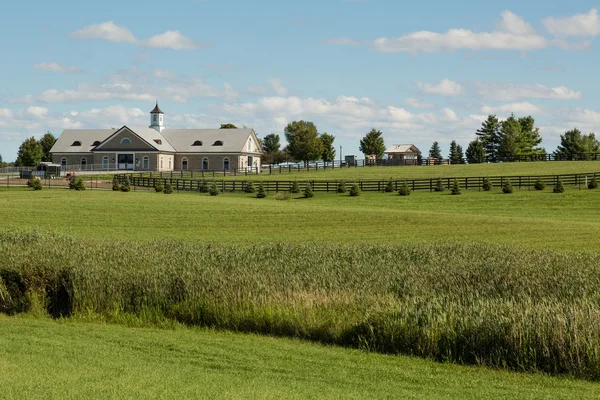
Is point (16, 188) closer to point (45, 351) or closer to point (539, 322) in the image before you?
point (45, 351)

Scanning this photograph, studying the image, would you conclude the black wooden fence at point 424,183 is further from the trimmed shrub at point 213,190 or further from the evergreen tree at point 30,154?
the evergreen tree at point 30,154

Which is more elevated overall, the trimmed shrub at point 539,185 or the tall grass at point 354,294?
the trimmed shrub at point 539,185

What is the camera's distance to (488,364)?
47.9 feet

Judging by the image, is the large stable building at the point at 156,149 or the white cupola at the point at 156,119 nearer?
the large stable building at the point at 156,149

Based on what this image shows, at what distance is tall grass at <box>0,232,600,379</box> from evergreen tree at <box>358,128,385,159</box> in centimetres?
12090

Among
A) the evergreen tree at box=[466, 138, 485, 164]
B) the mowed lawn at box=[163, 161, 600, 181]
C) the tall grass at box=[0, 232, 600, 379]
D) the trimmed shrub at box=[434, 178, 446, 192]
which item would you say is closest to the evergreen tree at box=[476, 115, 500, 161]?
the evergreen tree at box=[466, 138, 485, 164]

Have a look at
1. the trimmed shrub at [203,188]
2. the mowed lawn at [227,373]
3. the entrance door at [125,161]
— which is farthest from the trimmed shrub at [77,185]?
the mowed lawn at [227,373]

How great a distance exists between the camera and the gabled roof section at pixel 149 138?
10138cm

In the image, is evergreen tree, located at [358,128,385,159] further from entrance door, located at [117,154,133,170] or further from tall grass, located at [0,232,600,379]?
tall grass, located at [0,232,600,379]

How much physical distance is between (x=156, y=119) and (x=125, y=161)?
12636 mm

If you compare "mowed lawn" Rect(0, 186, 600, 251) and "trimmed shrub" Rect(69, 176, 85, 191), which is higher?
"trimmed shrub" Rect(69, 176, 85, 191)

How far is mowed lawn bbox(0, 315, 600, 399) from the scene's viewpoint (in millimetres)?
12555

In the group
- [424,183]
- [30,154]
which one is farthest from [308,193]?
[30,154]

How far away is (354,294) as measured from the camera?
17734 mm
